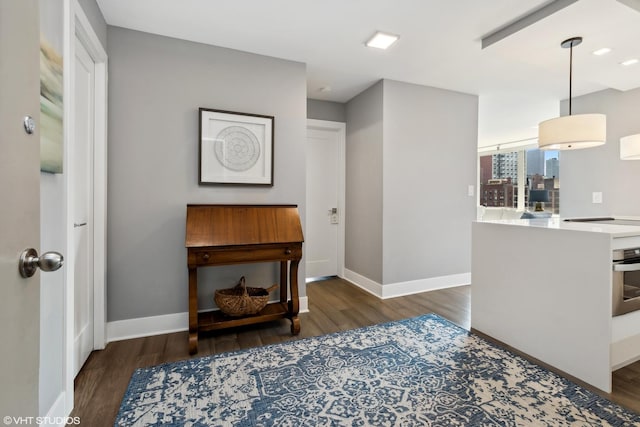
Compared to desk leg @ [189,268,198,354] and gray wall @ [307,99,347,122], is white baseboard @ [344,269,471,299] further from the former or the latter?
gray wall @ [307,99,347,122]

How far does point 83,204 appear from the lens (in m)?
2.07

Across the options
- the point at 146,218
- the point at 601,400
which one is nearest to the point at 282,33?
the point at 146,218

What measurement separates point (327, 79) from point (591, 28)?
7.43ft

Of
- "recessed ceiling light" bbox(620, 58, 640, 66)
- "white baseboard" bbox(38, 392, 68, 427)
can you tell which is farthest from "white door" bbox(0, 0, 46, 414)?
"recessed ceiling light" bbox(620, 58, 640, 66)

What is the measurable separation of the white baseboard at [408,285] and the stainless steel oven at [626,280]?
6.44 feet

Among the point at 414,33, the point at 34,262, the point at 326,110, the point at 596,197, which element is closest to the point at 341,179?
the point at 326,110

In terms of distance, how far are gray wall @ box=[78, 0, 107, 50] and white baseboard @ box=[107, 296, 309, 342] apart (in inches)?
84.0

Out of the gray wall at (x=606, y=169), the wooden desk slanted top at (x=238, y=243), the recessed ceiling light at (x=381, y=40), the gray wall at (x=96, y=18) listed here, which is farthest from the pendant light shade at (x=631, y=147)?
the gray wall at (x=96, y=18)

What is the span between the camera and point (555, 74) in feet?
10.6

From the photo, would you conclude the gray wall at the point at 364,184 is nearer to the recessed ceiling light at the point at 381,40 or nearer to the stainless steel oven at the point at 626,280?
the recessed ceiling light at the point at 381,40

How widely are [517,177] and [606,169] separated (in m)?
3.55

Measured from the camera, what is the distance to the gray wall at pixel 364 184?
11.7 ft

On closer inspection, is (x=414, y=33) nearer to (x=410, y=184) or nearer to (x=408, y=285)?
(x=410, y=184)

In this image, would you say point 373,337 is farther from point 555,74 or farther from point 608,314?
point 555,74
